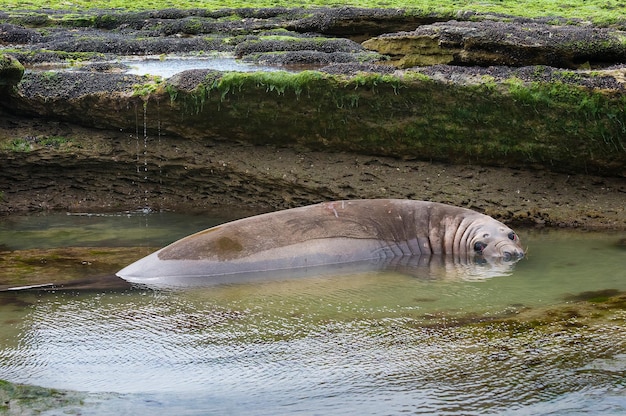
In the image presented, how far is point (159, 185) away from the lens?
409 inches

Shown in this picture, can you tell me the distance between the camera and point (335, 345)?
541cm

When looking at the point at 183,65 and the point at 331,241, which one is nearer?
the point at 331,241

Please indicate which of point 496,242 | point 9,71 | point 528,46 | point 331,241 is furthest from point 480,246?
point 9,71

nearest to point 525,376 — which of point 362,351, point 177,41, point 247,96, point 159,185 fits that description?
point 362,351

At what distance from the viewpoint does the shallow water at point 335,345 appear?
4426 millimetres

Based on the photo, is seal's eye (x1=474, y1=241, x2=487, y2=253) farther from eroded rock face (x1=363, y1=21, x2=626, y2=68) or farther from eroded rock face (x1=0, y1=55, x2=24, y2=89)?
eroded rock face (x1=0, y1=55, x2=24, y2=89)

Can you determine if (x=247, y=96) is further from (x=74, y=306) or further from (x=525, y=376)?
(x=525, y=376)

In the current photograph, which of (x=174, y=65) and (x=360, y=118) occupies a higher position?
(x=174, y=65)

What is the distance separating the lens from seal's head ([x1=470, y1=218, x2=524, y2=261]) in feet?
26.2

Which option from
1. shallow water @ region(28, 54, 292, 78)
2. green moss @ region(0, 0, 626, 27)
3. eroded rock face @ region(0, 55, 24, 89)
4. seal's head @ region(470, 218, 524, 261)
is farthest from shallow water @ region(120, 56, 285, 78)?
seal's head @ region(470, 218, 524, 261)

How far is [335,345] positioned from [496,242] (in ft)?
10.3

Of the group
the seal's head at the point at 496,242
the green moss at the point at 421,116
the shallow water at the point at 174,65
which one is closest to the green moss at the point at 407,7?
the shallow water at the point at 174,65

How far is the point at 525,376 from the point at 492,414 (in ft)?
1.84

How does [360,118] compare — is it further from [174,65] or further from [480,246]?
[174,65]
